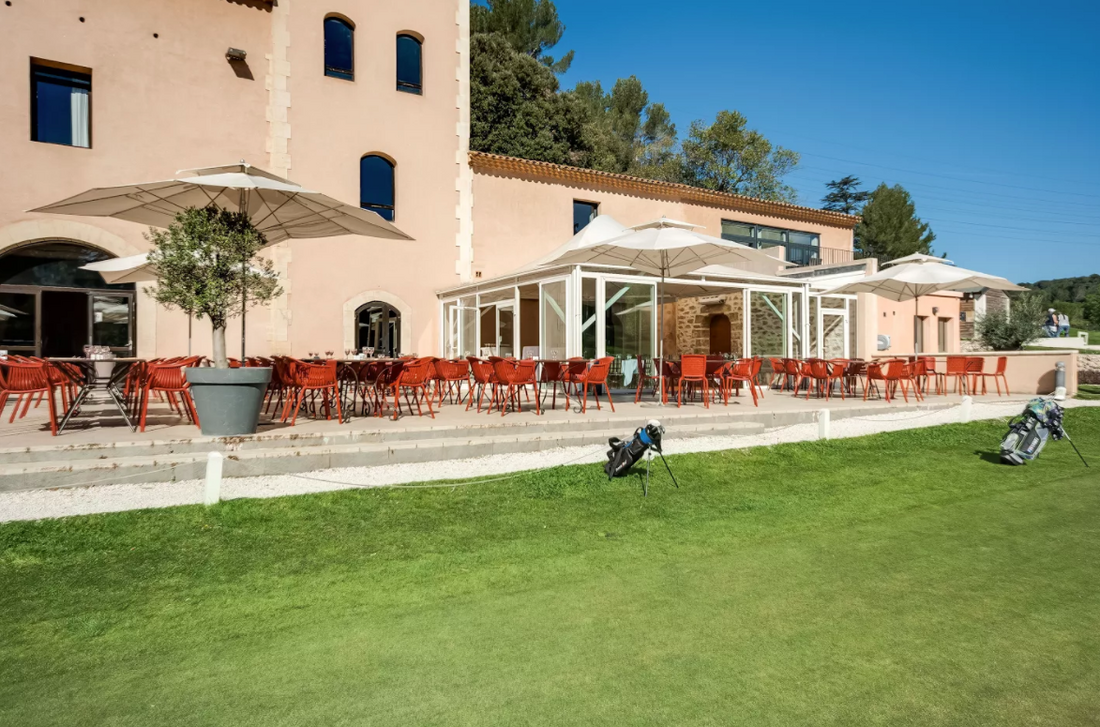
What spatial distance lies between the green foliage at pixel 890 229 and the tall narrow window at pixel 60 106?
4140cm

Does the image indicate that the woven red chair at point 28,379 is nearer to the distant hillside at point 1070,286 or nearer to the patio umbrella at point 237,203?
the patio umbrella at point 237,203

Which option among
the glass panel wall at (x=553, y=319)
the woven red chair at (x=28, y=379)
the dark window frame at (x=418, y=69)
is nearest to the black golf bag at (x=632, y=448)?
the woven red chair at (x=28, y=379)

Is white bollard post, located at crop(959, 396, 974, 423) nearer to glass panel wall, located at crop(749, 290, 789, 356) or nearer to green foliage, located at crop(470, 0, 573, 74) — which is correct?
glass panel wall, located at crop(749, 290, 789, 356)

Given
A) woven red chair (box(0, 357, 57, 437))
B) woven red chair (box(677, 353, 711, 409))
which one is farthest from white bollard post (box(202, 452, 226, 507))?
woven red chair (box(677, 353, 711, 409))

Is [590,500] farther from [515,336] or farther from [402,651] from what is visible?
[515,336]

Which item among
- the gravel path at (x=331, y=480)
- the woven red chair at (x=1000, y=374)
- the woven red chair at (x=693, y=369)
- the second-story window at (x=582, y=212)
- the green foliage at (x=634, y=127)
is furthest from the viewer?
the green foliage at (x=634, y=127)

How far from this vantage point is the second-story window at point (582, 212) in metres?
17.4

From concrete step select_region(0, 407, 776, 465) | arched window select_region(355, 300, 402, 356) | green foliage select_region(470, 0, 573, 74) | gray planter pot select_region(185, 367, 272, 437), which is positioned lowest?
concrete step select_region(0, 407, 776, 465)

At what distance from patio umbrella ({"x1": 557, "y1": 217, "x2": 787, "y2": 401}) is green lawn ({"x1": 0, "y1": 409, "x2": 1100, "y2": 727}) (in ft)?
12.9

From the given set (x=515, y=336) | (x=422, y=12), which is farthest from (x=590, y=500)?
(x=422, y=12)

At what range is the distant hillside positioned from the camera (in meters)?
71.6

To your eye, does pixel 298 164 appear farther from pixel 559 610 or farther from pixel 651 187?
pixel 559 610

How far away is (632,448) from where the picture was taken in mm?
6219

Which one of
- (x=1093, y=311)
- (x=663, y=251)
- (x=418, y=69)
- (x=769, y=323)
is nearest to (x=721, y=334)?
(x=769, y=323)
